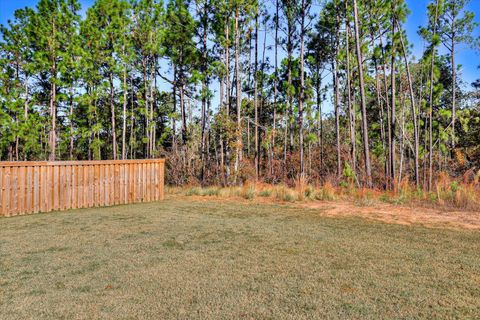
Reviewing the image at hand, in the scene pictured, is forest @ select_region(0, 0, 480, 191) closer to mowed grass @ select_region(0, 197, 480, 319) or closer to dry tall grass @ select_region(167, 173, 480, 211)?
dry tall grass @ select_region(167, 173, 480, 211)

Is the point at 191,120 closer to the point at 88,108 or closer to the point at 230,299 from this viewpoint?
the point at 88,108

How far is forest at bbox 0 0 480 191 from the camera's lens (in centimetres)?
1331

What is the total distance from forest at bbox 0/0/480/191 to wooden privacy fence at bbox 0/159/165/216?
4701 millimetres

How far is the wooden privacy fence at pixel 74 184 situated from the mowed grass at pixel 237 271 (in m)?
1.46

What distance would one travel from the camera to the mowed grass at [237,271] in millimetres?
2029

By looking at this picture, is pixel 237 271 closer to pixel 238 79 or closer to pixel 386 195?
pixel 386 195

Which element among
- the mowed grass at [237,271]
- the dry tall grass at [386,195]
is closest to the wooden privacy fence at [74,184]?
the mowed grass at [237,271]

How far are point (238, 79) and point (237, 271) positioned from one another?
11.4 m

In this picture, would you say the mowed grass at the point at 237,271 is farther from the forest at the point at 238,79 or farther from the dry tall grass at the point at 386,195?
the forest at the point at 238,79

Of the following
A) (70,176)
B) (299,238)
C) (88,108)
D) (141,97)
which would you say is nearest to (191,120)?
(141,97)

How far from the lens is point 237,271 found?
107 inches

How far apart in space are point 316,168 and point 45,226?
14424 millimetres

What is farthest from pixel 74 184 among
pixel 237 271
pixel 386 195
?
pixel 386 195

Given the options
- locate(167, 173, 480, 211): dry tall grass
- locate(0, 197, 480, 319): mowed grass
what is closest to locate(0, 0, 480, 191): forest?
locate(167, 173, 480, 211): dry tall grass
